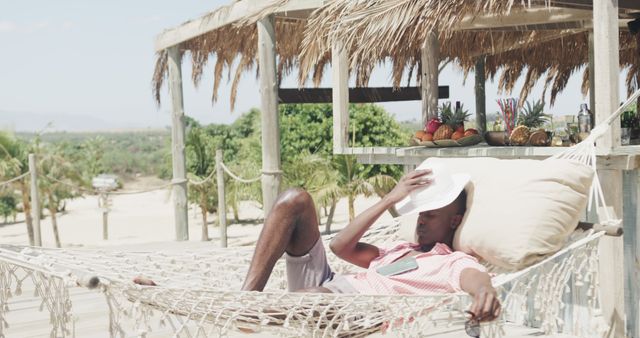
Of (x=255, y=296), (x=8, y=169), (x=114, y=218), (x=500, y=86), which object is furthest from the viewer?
(x=114, y=218)

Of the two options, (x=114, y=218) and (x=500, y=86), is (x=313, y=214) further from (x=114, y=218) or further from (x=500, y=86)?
(x=114, y=218)

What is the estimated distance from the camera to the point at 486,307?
2045mm

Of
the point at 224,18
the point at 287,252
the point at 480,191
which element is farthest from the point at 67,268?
the point at 224,18

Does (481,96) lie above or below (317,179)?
above

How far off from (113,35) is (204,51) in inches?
4481

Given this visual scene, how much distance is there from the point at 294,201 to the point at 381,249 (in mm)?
383

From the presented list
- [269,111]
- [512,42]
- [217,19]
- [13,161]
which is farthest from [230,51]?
[13,161]

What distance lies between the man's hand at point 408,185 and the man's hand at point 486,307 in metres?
0.59

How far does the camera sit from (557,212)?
7.97 ft

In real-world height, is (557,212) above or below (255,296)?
above

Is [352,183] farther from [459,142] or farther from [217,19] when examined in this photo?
[459,142]

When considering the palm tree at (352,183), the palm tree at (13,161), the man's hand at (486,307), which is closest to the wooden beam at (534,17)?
the man's hand at (486,307)

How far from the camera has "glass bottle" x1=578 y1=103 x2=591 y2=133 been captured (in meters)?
3.72

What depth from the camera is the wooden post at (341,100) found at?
4.69 meters
